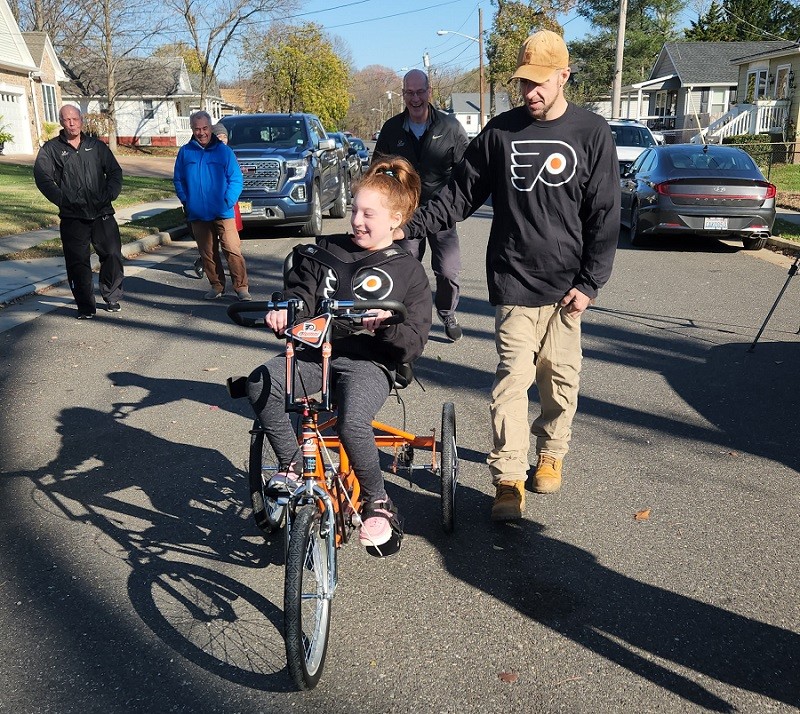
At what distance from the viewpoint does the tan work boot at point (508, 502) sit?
14.2ft

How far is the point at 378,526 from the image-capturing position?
139 inches

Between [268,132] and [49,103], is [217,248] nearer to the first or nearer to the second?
[268,132]

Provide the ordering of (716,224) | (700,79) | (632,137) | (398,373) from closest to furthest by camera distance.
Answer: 1. (398,373)
2. (716,224)
3. (632,137)
4. (700,79)

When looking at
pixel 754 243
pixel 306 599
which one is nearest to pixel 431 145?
pixel 306 599

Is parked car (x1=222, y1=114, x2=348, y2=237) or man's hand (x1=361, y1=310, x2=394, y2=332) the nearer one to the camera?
man's hand (x1=361, y1=310, x2=394, y2=332)

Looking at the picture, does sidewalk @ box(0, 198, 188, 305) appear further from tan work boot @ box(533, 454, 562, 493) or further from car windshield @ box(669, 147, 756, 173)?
car windshield @ box(669, 147, 756, 173)

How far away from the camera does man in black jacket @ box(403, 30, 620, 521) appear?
13.6 feet

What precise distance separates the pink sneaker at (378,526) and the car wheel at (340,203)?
16.0 metres

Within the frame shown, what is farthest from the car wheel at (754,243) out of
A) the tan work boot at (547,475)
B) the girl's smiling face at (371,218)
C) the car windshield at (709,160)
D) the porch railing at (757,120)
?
the porch railing at (757,120)

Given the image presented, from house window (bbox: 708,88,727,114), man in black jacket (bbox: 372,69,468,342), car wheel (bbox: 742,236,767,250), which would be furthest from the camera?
house window (bbox: 708,88,727,114)

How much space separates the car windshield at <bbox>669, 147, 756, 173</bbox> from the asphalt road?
748 cm

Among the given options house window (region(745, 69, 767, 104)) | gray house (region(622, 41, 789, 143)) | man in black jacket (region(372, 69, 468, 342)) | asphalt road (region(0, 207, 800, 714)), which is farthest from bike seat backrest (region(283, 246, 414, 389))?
gray house (region(622, 41, 789, 143))

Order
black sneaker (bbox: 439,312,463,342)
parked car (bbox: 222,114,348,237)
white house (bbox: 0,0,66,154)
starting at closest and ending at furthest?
black sneaker (bbox: 439,312,463,342) → parked car (bbox: 222,114,348,237) → white house (bbox: 0,0,66,154)

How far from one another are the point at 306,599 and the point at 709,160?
1304 centimetres
